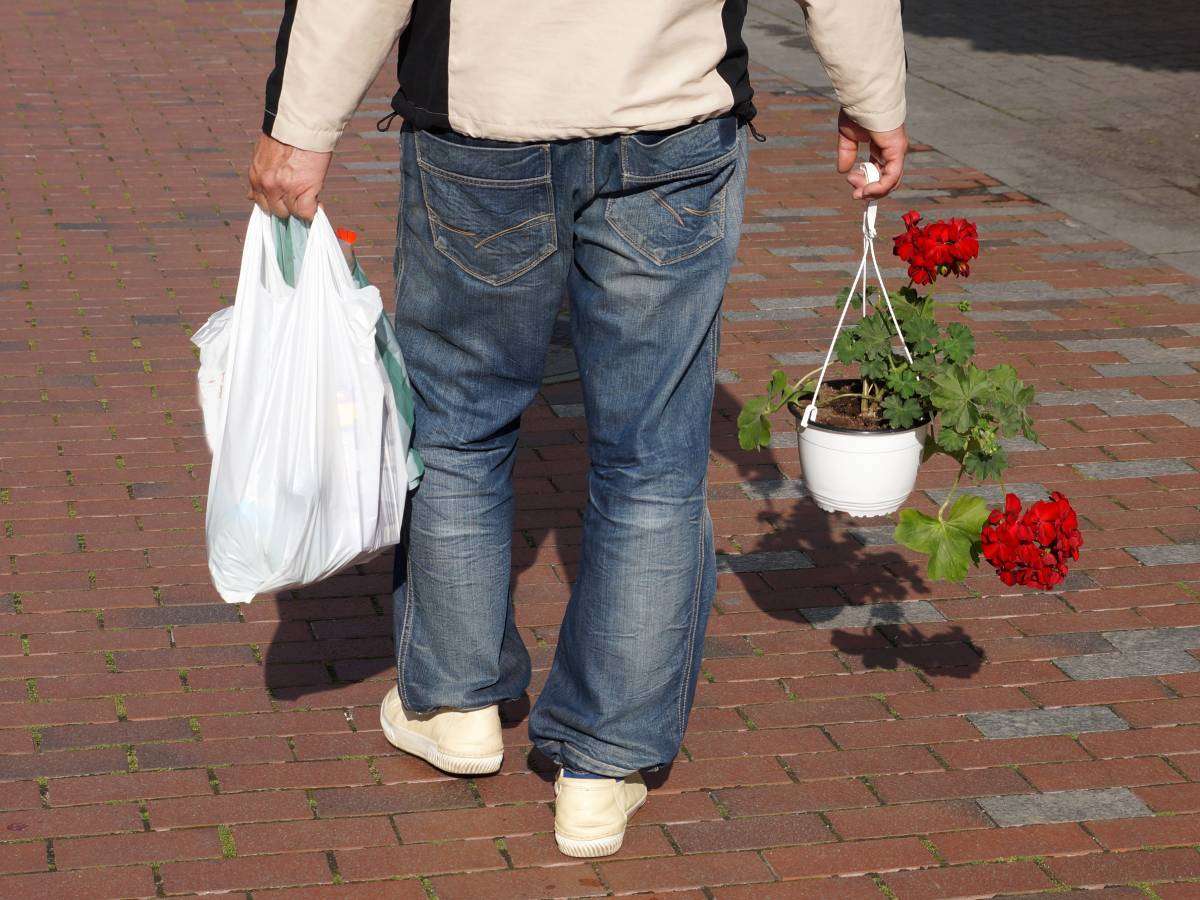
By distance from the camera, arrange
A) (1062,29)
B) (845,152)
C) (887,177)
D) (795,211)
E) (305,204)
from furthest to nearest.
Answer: (1062,29) < (795,211) < (845,152) < (887,177) < (305,204)

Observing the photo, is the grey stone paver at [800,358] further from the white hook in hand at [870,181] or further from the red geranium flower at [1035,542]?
the red geranium flower at [1035,542]

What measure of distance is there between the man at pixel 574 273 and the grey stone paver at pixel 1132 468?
6.38 feet

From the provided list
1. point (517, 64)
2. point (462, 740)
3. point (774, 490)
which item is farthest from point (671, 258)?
point (774, 490)

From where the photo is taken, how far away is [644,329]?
276 cm

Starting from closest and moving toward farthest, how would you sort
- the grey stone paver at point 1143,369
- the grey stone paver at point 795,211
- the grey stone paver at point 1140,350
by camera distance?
the grey stone paver at point 1143,369
the grey stone paver at point 1140,350
the grey stone paver at point 795,211

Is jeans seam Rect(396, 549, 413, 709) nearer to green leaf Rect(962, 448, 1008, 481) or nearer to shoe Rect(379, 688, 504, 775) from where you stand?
shoe Rect(379, 688, 504, 775)

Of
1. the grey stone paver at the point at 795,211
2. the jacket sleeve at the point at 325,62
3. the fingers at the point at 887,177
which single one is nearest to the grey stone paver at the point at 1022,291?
the grey stone paver at the point at 795,211

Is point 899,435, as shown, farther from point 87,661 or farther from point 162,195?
point 162,195

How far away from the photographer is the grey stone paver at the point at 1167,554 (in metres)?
4.29

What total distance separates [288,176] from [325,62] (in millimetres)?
215

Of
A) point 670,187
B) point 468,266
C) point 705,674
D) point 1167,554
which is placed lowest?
point 1167,554

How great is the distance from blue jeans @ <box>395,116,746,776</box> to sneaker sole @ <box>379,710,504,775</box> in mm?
109

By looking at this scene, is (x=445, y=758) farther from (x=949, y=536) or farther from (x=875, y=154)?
(x=875, y=154)

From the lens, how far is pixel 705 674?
147 inches
